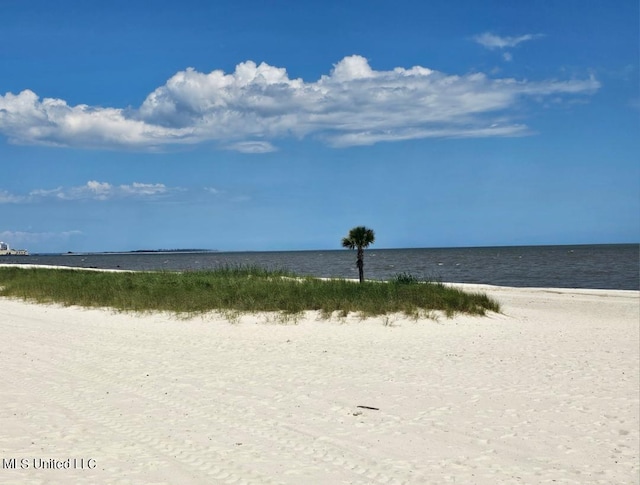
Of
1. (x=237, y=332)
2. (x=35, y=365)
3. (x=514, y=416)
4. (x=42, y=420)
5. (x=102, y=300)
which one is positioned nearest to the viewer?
(x=42, y=420)

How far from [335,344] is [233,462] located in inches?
315

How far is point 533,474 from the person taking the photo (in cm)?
663

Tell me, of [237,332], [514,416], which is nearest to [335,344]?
[237,332]

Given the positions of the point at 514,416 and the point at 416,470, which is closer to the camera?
the point at 416,470

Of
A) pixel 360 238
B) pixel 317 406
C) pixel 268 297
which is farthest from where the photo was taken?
pixel 360 238

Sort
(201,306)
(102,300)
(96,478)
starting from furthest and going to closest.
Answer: (102,300)
(201,306)
(96,478)

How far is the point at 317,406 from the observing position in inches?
350

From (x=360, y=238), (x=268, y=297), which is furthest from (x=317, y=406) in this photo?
(x=360, y=238)

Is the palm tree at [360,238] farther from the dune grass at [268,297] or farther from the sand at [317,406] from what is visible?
the sand at [317,406]

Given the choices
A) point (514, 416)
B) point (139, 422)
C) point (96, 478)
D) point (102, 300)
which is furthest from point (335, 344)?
point (102, 300)

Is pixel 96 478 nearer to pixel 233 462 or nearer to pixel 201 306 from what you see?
pixel 233 462

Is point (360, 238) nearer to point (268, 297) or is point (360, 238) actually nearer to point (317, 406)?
point (268, 297)

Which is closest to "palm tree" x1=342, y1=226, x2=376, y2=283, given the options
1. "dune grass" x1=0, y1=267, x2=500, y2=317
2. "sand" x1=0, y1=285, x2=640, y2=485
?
"dune grass" x1=0, y1=267, x2=500, y2=317

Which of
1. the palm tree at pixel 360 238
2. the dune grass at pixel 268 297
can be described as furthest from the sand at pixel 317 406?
the palm tree at pixel 360 238
